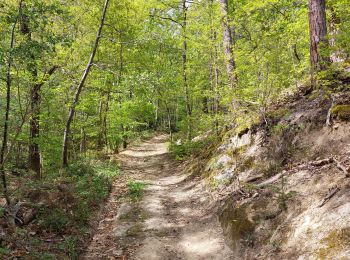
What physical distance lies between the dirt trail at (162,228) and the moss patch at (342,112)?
4.00 meters

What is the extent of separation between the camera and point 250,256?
5.40m

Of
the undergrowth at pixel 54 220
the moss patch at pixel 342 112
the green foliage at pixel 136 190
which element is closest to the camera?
the undergrowth at pixel 54 220

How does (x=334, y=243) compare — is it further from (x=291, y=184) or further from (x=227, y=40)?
(x=227, y=40)

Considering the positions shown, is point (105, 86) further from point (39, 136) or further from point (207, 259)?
point (207, 259)

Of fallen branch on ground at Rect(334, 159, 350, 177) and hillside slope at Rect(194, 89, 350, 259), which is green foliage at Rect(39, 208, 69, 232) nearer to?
hillside slope at Rect(194, 89, 350, 259)

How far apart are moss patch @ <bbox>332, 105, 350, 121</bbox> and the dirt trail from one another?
4.00 metres

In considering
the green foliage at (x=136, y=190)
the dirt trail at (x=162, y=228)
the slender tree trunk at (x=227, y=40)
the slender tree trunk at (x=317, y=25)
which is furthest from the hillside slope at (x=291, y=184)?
the slender tree trunk at (x=227, y=40)

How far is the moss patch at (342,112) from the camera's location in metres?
6.75

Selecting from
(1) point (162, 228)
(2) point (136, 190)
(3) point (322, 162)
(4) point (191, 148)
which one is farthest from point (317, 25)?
(4) point (191, 148)

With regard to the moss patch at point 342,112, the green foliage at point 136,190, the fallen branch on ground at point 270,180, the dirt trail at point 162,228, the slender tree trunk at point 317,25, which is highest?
the slender tree trunk at point 317,25

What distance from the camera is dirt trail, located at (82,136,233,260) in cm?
625

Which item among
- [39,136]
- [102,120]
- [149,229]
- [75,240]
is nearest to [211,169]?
[149,229]

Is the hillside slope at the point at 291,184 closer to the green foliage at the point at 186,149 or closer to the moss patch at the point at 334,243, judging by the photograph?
the moss patch at the point at 334,243

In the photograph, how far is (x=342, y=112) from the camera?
22.6 ft
